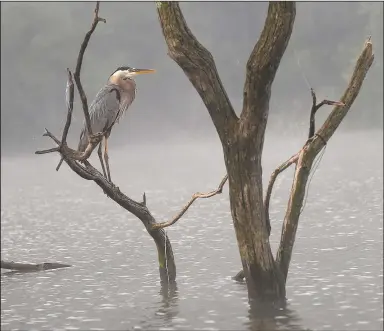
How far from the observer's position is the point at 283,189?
114 feet

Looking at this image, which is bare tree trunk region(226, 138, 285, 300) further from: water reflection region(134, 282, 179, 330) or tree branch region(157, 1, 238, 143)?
water reflection region(134, 282, 179, 330)

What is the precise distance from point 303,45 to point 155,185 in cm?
4442

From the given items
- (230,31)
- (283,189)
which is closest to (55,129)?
(230,31)

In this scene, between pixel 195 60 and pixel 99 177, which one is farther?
pixel 99 177

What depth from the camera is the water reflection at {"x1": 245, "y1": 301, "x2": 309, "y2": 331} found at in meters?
11.1

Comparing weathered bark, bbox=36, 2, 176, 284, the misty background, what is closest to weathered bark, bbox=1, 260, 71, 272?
weathered bark, bbox=36, 2, 176, 284

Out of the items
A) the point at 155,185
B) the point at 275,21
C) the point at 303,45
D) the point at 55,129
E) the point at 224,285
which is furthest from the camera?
the point at 303,45

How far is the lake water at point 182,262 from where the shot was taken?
39.0 ft

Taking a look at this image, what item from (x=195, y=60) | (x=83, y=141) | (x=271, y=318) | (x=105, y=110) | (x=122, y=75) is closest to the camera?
(x=195, y=60)

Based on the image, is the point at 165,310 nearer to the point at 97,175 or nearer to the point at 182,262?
the point at 97,175

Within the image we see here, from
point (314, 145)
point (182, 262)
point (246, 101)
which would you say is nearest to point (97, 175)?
point (246, 101)

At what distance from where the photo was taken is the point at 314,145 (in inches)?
429

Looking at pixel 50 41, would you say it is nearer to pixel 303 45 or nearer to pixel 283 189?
pixel 303 45

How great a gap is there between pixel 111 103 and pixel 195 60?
13.1 feet
